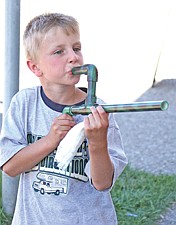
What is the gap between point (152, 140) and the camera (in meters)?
5.34

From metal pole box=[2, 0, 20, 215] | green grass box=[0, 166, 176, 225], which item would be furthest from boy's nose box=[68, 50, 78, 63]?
green grass box=[0, 166, 176, 225]

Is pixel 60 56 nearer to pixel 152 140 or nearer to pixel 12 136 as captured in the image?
pixel 12 136

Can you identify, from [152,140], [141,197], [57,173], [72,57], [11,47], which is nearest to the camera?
[72,57]

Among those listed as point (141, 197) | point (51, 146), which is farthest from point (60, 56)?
point (141, 197)

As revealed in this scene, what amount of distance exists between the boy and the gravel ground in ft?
5.70

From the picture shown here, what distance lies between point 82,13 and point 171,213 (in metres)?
6.22

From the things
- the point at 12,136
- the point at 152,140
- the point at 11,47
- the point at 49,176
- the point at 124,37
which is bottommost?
the point at 152,140

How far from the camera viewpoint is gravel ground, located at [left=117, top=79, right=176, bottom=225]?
14.9ft

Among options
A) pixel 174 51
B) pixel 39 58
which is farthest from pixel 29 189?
pixel 174 51

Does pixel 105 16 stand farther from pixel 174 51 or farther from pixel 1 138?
pixel 1 138

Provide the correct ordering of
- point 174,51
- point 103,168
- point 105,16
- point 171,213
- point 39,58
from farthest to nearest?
point 105,16 → point 174,51 → point 171,213 → point 39,58 → point 103,168

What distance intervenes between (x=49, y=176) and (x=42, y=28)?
0.57 metres

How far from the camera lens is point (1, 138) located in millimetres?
2006

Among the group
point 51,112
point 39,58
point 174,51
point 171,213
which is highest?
point 39,58
